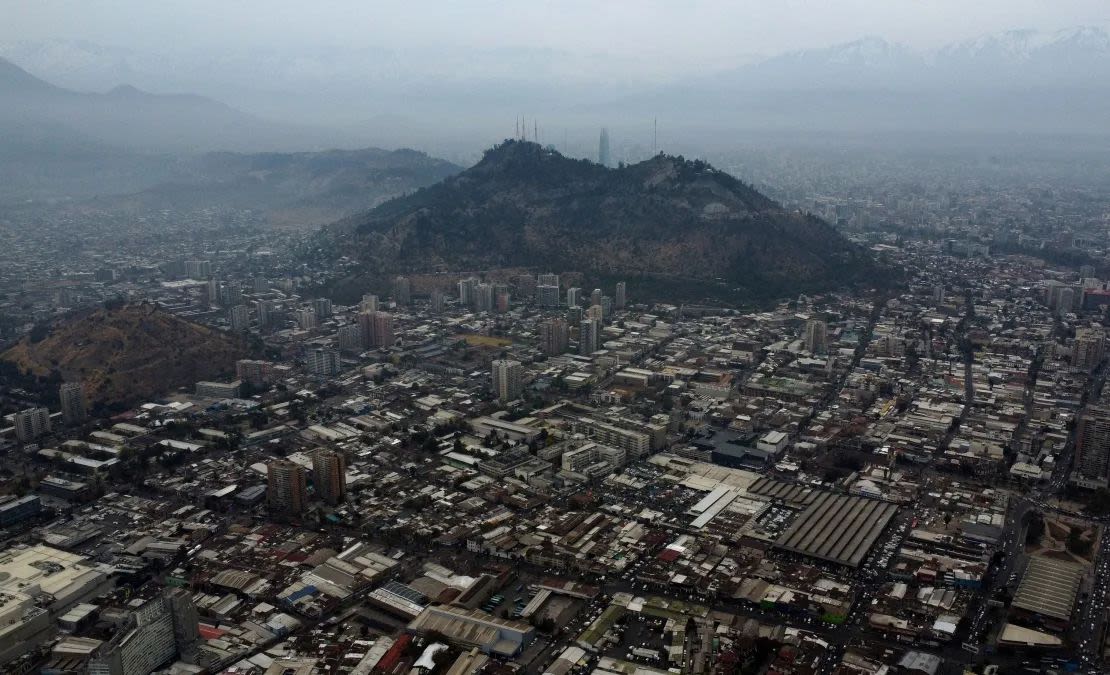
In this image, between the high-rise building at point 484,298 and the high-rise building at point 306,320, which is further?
the high-rise building at point 484,298

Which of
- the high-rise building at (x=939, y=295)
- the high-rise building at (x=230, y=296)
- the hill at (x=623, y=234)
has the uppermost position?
the hill at (x=623, y=234)

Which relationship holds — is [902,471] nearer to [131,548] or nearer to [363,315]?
[131,548]

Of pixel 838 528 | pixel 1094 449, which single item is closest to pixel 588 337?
pixel 838 528

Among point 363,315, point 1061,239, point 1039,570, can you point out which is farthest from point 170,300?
point 1061,239

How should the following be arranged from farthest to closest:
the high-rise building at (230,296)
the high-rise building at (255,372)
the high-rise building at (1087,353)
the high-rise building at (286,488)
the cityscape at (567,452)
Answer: the high-rise building at (230,296) → the high-rise building at (1087,353) → the high-rise building at (255,372) → the high-rise building at (286,488) → the cityscape at (567,452)

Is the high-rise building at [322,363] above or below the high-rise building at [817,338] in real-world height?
below

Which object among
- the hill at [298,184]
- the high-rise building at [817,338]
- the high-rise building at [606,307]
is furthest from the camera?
the hill at [298,184]

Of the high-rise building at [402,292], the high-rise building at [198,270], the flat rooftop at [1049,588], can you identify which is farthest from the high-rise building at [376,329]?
the flat rooftop at [1049,588]

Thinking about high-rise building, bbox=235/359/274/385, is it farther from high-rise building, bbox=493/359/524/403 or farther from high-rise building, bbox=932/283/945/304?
high-rise building, bbox=932/283/945/304

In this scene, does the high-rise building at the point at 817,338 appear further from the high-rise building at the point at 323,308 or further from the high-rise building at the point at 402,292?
the high-rise building at the point at 323,308
